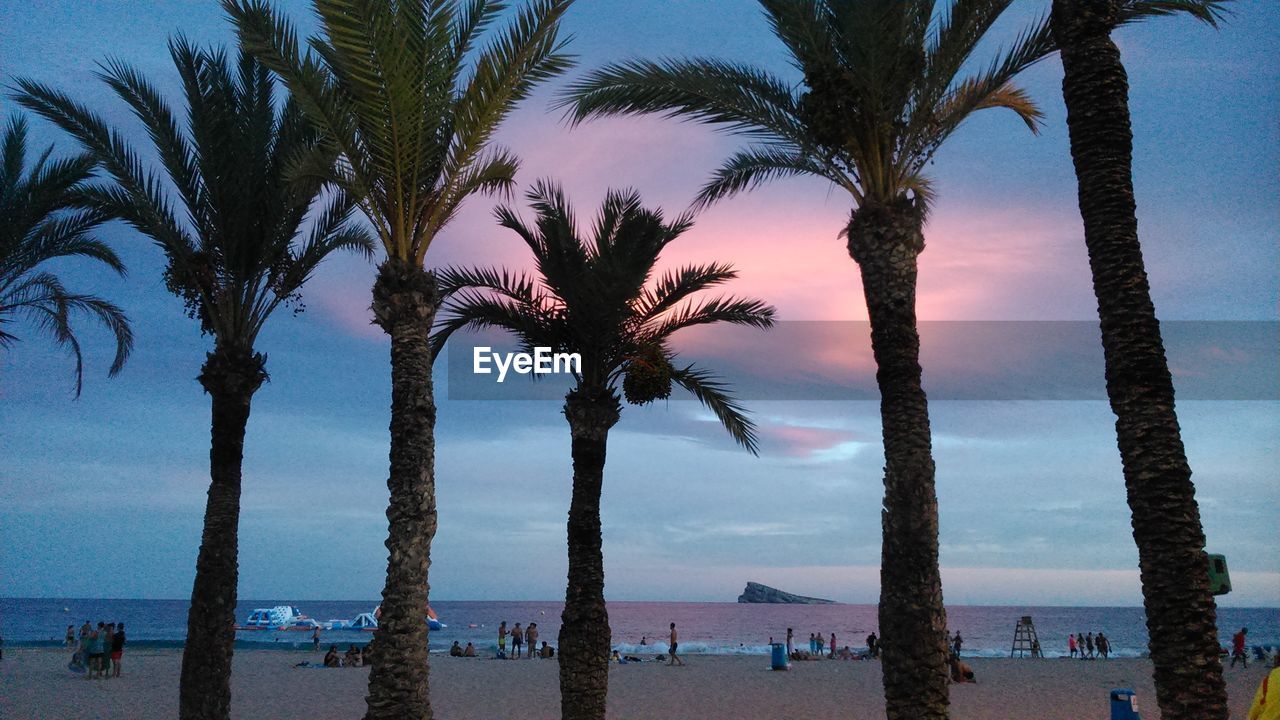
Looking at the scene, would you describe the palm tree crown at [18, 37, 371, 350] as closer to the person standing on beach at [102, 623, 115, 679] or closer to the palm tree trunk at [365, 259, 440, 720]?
the palm tree trunk at [365, 259, 440, 720]

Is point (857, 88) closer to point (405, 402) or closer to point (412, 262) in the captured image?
point (412, 262)

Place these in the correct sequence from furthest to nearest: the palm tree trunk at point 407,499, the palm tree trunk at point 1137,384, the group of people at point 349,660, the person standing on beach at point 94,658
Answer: the group of people at point 349,660
the person standing on beach at point 94,658
the palm tree trunk at point 407,499
the palm tree trunk at point 1137,384

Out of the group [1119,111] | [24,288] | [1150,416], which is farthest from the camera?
[24,288]

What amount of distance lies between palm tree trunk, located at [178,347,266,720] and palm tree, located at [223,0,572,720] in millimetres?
3207

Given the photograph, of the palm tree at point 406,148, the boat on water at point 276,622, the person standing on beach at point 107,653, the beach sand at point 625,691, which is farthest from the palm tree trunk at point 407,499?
the boat on water at point 276,622

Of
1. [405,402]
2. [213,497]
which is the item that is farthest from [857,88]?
[213,497]

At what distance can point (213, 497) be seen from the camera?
40.1 ft

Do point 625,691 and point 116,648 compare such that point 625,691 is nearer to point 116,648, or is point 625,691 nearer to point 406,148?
point 116,648

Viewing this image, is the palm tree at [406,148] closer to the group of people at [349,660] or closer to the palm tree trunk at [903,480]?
the palm tree trunk at [903,480]

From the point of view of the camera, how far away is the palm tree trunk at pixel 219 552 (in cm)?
1139

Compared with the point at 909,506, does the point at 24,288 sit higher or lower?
higher

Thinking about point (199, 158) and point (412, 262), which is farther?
point (199, 158)

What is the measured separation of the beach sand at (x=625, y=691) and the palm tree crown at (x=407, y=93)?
12197mm

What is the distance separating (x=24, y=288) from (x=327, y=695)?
12.4 meters
